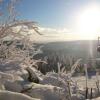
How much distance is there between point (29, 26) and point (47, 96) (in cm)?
146

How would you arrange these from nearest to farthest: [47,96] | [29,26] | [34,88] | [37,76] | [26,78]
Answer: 1. [29,26]
2. [47,96]
3. [34,88]
4. [26,78]
5. [37,76]

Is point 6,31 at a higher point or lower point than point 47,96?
higher

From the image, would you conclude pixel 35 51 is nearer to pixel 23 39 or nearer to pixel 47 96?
pixel 23 39

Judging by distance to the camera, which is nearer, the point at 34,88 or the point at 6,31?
the point at 6,31

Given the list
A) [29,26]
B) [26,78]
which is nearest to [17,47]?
[26,78]

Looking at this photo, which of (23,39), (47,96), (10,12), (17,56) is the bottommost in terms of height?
(47,96)

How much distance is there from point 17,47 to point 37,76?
1.33 meters

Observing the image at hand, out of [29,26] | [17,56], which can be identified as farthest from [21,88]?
[29,26]

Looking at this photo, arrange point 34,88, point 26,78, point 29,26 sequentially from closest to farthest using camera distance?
1. point 29,26
2. point 34,88
3. point 26,78

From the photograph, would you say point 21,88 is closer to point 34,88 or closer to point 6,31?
point 34,88

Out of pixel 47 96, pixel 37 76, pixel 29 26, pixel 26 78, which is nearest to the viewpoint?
pixel 29 26

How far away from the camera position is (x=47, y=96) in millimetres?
5461

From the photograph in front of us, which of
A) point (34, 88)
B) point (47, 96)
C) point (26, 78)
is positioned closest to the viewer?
point (47, 96)

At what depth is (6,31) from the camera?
5.17 m
